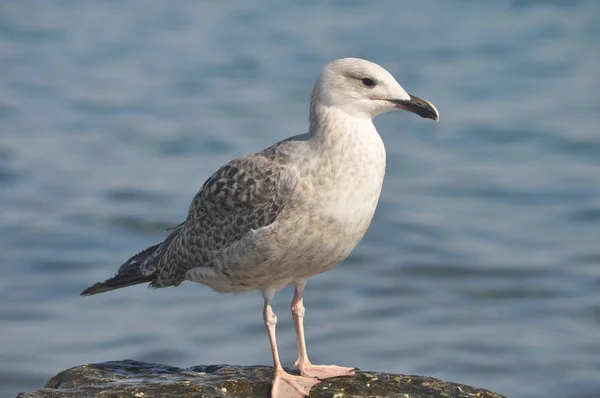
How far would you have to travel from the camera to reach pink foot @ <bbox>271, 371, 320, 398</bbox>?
27.0ft

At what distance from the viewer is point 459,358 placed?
42.1 feet

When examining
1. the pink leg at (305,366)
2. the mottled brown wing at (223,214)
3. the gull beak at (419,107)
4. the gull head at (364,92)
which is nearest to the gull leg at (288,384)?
the pink leg at (305,366)

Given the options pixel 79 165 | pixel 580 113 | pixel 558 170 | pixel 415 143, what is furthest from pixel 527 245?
pixel 79 165

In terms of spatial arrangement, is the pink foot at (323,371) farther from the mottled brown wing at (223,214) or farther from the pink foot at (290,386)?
the mottled brown wing at (223,214)

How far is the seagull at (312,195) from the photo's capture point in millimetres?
8352

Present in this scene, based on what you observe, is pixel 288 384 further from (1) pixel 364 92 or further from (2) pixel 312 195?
(1) pixel 364 92

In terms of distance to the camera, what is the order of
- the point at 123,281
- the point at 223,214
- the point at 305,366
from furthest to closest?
the point at 123,281
the point at 223,214
the point at 305,366

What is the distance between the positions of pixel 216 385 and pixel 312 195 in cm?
139

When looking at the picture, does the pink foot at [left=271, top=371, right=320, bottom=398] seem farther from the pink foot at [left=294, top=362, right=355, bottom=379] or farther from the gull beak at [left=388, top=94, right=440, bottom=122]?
the gull beak at [left=388, top=94, right=440, bottom=122]

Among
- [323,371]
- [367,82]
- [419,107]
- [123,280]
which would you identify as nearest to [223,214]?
[123,280]

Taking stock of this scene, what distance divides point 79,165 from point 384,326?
6.70 metres

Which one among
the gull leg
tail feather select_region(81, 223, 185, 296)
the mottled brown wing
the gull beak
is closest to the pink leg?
the gull leg

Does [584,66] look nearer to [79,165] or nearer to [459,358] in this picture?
[79,165]

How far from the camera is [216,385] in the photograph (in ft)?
26.7
